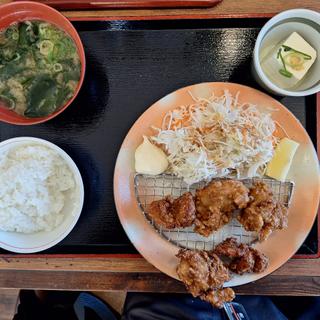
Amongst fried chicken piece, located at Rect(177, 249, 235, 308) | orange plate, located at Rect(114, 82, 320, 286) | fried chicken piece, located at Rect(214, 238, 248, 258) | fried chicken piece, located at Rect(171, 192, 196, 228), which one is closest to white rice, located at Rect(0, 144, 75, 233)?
orange plate, located at Rect(114, 82, 320, 286)

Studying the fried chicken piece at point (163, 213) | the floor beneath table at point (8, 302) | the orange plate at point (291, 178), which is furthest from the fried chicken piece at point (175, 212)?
the floor beneath table at point (8, 302)

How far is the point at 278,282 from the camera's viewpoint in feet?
6.53

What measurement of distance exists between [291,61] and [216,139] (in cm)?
45

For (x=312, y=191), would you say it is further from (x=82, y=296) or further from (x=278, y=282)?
(x=82, y=296)

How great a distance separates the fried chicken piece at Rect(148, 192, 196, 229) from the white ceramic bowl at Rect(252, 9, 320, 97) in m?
0.57

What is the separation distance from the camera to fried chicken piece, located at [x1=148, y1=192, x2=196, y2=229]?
179cm

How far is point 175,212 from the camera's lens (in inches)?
71.5

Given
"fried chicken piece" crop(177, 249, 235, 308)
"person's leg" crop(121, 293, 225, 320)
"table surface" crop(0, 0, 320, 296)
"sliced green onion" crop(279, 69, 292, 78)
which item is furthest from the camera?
"person's leg" crop(121, 293, 225, 320)

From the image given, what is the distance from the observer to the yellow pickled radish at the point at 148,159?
1869 mm

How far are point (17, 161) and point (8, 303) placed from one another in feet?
2.26

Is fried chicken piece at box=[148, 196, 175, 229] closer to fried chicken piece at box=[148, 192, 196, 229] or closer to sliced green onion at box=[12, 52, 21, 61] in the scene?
fried chicken piece at box=[148, 192, 196, 229]

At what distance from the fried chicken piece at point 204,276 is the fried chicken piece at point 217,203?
113 mm

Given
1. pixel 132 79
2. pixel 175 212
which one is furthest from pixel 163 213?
pixel 132 79

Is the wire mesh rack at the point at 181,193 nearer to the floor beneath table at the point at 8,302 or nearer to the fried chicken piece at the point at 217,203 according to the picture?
the fried chicken piece at the point at 217,203
